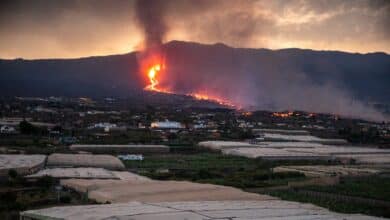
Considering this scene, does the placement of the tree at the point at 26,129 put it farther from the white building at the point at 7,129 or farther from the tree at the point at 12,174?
the tree at the point at 12,174

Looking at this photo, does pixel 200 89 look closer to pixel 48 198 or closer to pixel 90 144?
pixel 90 144

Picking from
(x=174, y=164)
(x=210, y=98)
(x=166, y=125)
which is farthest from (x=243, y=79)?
(x=174, y=164)

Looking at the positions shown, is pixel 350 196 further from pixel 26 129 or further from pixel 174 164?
pixel 26 129

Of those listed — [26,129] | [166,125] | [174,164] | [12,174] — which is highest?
[166,125]

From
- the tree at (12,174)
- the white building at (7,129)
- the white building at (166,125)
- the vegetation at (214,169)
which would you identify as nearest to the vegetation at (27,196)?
the tree at (12,174)

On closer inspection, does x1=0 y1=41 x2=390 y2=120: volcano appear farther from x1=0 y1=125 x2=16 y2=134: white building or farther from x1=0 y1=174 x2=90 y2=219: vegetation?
x1=0 y1=174 x2=90 y2=219: vegetation

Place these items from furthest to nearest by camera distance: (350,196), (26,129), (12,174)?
(26,129) < (12,174) < (350,196)

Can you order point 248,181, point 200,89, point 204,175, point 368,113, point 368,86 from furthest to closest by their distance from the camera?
point 368,86 < point 200,89 < point 368,113 < point 204,175 < point 248,181

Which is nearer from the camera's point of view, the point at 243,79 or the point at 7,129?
the point at 7,129

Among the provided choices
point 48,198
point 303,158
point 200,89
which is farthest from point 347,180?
point 200,89
